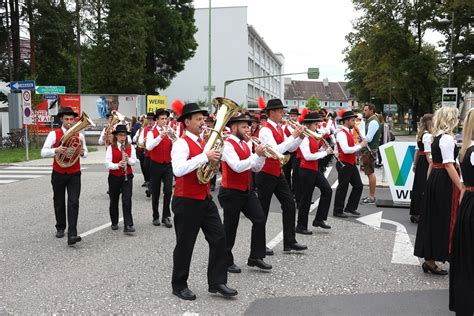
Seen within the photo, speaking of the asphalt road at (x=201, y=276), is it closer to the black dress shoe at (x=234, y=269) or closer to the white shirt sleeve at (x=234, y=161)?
the black dress shoe at (x=234, y=269)

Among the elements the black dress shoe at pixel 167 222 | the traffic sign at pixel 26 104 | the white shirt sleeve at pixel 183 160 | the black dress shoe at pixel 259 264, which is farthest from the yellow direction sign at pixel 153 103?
the white shirt sleeve at pixel 183 160

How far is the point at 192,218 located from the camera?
4750 mm

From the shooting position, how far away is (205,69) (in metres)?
65.4

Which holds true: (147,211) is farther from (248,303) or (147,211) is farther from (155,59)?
(155,59)

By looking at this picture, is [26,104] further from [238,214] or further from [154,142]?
[238,214]

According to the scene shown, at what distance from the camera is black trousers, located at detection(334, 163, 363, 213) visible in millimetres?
8703

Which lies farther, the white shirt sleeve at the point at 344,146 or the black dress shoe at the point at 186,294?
the white shirt sleeve at the point at 344,146

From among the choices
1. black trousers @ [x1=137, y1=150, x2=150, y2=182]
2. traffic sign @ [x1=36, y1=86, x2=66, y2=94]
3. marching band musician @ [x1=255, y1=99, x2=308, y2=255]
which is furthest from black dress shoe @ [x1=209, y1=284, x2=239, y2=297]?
traffic sign @ [x1=36, y1=86, x2=66, y2=94]

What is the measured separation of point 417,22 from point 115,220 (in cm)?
4205

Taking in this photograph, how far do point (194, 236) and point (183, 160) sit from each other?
2.66ft

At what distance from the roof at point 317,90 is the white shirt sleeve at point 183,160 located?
142 m

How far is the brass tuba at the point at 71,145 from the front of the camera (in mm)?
6883

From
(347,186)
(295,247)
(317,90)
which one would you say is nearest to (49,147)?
(295,247)

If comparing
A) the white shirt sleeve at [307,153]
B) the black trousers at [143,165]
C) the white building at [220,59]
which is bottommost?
the black trousers at [143,165]
